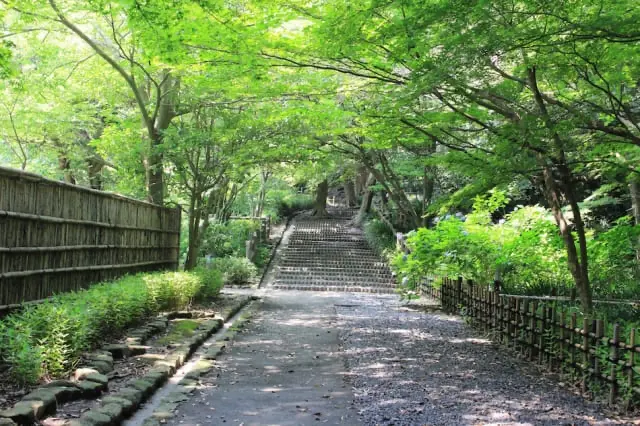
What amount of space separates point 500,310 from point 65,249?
261 inches

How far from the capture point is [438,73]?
5684mm

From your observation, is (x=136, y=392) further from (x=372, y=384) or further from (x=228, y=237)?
(x=228, y=237)

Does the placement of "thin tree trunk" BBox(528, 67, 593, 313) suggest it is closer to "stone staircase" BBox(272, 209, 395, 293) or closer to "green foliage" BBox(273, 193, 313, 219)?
"stone staircase" BBox(272, 209, 395, 293)

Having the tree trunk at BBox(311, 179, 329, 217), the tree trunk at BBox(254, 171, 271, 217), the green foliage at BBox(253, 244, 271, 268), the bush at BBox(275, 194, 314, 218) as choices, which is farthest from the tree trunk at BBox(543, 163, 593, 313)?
the bush at BBox(275, 194, 314, 218)

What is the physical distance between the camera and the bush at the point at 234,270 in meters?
19.4

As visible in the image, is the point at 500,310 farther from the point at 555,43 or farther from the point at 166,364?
the point at 166,364

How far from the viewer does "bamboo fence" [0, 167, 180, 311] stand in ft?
21.1

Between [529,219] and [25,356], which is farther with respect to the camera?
[529,219]

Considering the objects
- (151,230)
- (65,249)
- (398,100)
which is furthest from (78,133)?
(398,100)

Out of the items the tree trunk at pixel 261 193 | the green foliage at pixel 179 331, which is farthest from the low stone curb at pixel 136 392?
the tree trunk at pixel 261 193

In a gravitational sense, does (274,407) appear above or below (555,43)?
below

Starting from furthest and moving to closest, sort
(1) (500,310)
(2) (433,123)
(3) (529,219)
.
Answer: (3) (529,219)
(1) (500,310)
(2) (433,123)

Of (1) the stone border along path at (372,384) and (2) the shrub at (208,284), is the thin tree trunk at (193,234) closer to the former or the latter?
(2) the shrub at (208,284)

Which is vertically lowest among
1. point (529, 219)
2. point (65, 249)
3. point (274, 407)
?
point (274, 407)
